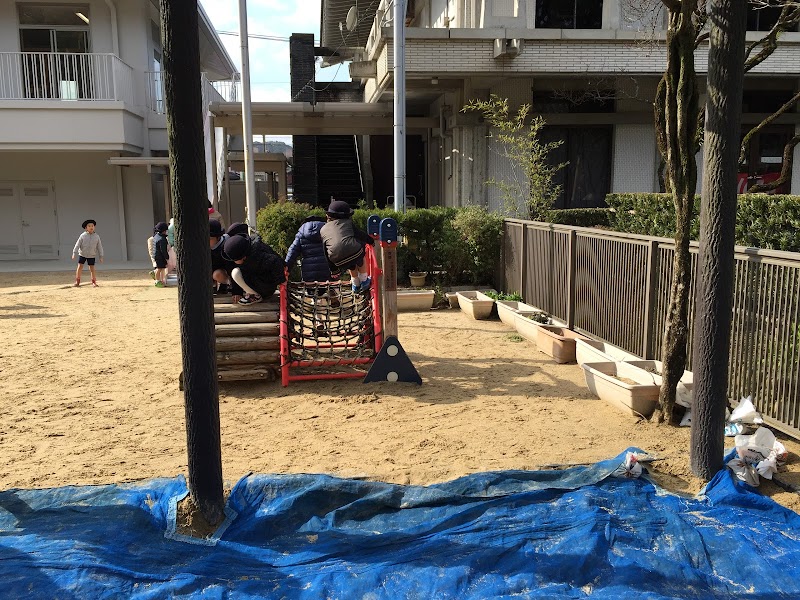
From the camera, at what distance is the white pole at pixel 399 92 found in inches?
510

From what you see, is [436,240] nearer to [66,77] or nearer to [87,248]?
[87,248]

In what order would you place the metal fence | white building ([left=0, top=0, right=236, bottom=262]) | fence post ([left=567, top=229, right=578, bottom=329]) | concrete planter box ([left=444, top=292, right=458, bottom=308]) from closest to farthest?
the metal fence → fence post ([left=567, top=229, right=578, bottom=329]) → concrete planter box ([left=444, top=292, right=458, bottom=308]) → white building ([left=0, top=0, right=236, bottom=262])

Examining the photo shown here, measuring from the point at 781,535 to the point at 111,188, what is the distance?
19.9 metres

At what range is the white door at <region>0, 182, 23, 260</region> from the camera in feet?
65.6

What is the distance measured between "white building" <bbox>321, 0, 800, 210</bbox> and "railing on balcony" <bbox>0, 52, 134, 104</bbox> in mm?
6484

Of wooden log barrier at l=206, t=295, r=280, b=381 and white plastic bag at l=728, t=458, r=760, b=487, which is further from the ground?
wooden log barrier at l=206, t=295, r=280, b=381

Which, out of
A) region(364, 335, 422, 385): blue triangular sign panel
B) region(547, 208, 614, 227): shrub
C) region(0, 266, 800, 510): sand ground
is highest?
region(547, 208, 614, 227): shrub

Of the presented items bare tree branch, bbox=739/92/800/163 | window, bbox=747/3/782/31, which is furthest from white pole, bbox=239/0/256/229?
window, bbox=747/3/782/31

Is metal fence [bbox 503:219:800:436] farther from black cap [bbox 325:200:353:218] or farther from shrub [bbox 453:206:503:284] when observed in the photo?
black cap [bbox 325:200:353:218]

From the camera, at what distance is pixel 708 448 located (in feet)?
14.5

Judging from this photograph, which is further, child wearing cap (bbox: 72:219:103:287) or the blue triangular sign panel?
child wearing cap (bbox: 72:219:103:287)

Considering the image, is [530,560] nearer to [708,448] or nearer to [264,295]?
[708,448]

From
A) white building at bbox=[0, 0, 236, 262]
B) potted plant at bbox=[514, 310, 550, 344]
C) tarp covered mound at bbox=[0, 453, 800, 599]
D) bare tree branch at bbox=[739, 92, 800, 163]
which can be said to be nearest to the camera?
tarp covered mound at bbox=[0, 453, 800, 599]

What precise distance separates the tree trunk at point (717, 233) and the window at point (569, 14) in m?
12.9
